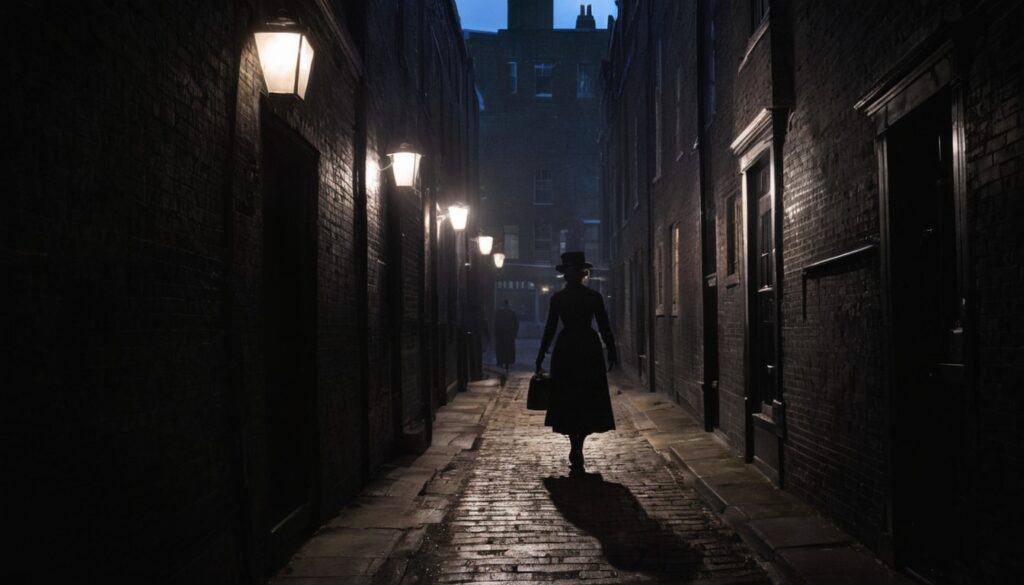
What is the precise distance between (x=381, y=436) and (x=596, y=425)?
2.22m

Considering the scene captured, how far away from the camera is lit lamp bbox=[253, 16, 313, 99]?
4.68m

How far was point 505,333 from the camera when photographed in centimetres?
2381

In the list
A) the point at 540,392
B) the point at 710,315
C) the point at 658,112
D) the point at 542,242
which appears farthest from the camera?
the point at 542,242

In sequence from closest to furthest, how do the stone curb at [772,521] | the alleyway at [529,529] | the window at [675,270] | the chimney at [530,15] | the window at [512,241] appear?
1. the stone curb at [772,521]
2. the alleyway at [529,529]
3. the window at [675,270]
4. the window at [512,241]
5. the chimney at [530,15]

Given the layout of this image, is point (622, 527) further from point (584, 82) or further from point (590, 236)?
point (584, 82)

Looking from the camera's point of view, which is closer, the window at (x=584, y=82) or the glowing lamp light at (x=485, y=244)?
the glowing lamp light at (x=485, y=244)

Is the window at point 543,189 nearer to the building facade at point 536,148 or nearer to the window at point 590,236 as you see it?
the building facade at point 536,148

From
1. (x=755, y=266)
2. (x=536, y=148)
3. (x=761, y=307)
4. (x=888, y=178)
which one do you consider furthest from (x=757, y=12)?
(x=536, y=148)

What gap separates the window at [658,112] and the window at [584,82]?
31.0 metres

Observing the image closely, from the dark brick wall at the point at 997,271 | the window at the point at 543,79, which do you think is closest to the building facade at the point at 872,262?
the dark brick wall at the point at 997,271

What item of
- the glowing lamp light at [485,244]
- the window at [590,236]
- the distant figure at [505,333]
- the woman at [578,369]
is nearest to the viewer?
the woman at [578,369]

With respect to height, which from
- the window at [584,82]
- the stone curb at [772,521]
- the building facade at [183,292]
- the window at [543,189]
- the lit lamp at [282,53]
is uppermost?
the window at [584,82]

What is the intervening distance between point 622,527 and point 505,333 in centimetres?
1776

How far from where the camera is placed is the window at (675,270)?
1355 centimetres
